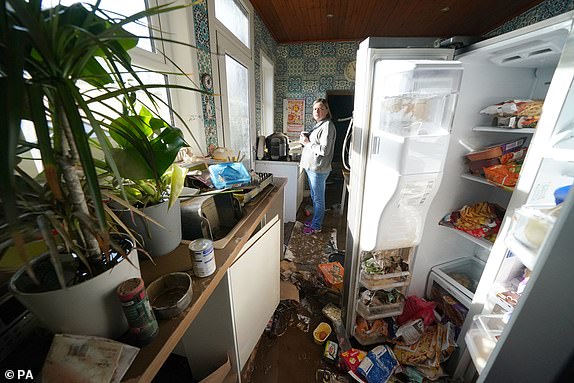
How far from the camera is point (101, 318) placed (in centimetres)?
38

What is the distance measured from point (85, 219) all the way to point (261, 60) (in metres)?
2.82

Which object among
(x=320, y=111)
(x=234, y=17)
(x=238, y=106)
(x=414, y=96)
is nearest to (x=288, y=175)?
(x=320, y=111)

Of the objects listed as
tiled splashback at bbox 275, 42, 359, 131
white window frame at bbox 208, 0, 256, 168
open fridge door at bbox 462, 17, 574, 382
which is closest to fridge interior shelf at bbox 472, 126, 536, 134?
open fridge door at bbox 462, 17, 574, 382

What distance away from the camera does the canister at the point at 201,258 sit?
1.86 ft

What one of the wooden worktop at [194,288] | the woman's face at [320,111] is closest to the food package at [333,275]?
the wooden worktop at [194,288]

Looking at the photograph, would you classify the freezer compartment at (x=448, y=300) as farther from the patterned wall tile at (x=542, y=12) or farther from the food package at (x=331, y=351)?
the patterned wall tile at (x=542, y=12)

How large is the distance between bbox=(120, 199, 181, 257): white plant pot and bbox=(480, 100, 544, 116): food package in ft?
4.50

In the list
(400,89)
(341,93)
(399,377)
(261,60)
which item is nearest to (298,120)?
(341,93)

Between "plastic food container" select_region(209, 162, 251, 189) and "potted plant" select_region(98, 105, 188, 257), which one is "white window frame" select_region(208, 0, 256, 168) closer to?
"plastic food container" select_region(209, 162, 251, 189)

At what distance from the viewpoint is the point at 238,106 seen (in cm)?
216

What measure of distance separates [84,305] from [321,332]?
4.13 ft

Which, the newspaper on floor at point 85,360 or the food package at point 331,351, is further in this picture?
the food package at point 331,351

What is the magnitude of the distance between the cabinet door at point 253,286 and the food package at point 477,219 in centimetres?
97

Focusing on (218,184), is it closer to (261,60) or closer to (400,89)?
(400,89)
